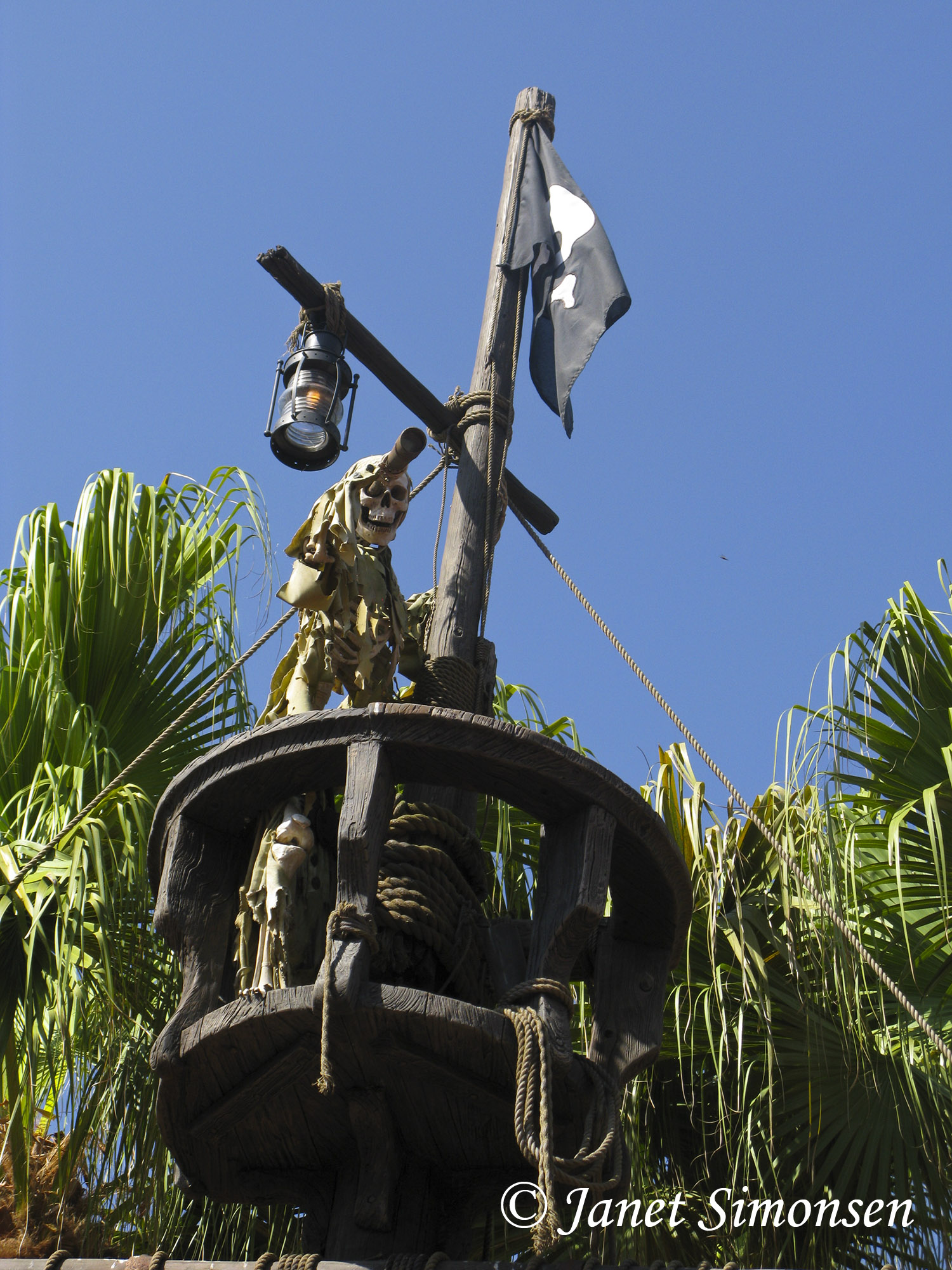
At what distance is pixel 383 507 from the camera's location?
445 centimetres

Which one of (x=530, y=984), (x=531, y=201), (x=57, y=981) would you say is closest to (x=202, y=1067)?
(x=530, y=984)

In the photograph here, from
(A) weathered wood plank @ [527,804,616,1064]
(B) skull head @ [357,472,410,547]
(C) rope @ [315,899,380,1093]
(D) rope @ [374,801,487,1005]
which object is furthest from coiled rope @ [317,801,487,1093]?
(B) skull head @ [357,472,410,547]

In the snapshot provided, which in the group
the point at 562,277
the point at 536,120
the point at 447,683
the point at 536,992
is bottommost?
the point at 536,992

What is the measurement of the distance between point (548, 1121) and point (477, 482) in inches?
106

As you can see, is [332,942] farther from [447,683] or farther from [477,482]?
[477,482]

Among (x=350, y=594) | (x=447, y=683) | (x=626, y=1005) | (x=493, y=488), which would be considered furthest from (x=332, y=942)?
(x=493, y=488)

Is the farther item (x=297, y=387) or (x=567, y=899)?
(x=297, y=387)

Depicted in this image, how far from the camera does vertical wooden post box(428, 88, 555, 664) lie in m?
4.92

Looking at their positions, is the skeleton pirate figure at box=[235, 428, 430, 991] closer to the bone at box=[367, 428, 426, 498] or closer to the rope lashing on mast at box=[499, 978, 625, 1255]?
the bone at box=[367, 428, 426, 498]

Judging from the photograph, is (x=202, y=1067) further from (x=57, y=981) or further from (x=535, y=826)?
(x=535, y=826)

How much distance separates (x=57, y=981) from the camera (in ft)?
14.9

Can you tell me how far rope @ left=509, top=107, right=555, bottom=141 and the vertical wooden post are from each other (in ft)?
0.80

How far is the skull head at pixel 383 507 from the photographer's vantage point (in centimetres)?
441

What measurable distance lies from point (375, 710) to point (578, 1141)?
1.16 m
